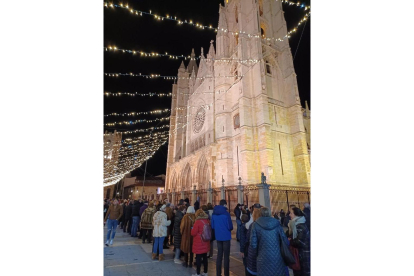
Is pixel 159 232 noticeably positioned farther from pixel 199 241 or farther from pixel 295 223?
pixel 295 223

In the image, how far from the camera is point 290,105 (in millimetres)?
20938

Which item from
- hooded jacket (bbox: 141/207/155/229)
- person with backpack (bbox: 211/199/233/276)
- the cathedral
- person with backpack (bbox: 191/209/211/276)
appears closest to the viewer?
person with backpack (bbox: 211/199/233/276)

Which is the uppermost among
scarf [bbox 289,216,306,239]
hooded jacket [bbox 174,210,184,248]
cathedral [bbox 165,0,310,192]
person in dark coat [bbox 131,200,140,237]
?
cathedral [bbox 165,0,310,192]

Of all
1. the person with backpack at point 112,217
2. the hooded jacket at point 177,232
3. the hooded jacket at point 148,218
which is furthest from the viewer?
the hooded jacket at point 148,218

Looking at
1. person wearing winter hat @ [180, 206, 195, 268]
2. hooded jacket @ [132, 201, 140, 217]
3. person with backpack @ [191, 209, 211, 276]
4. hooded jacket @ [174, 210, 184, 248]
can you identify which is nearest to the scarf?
person with backpack @ [191, 209, 211, 276]

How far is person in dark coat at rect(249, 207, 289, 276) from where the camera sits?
260 cm

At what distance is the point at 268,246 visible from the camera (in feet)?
8.72

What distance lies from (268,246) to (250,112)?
665 inches

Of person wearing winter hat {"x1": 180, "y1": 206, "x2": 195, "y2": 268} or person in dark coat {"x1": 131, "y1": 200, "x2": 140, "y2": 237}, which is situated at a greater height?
person wearing winter hat {"x1": 180, "y1": 206, "x2": 195, "y2": 268}

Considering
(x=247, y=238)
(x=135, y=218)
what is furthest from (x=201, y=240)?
(x=135, y=218)

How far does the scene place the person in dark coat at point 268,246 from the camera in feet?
8.54

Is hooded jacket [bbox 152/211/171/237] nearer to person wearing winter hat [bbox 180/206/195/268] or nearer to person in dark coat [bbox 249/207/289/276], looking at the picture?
person wearing winter hat [bbox 180/206/195/268]

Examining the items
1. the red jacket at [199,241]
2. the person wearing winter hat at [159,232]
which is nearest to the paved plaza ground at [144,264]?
the person wearing winter hat at [159,232]

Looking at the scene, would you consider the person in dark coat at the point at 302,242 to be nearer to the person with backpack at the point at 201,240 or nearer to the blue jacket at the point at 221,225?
the blue jacket at the point at 221,225
